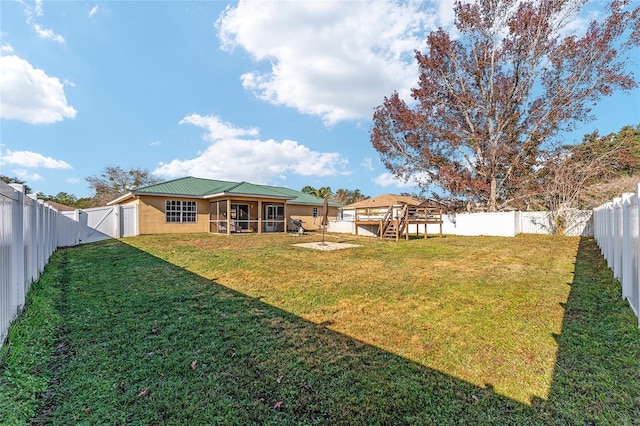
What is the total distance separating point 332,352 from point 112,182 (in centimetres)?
3979

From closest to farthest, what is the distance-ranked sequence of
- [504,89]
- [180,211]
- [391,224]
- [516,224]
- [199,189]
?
[391,224] → [516,224] → [180,211] → [199,189] → [504,89]

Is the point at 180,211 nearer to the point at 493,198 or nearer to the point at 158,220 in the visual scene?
the point at 158,220

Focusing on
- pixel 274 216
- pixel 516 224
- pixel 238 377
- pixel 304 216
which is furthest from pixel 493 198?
pixel 238 377

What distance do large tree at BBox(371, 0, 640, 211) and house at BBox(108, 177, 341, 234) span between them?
1162 cm

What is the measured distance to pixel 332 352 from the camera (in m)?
3.12

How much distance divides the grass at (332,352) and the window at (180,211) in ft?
39.2

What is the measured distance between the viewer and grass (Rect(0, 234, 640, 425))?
7.18ft

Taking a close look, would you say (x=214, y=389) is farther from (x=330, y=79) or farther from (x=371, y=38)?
(x=330, y=79)

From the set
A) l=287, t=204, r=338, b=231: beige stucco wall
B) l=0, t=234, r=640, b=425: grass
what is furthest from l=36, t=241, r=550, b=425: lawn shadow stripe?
l=287, t=204, r=338, b=231: beige stucco wall

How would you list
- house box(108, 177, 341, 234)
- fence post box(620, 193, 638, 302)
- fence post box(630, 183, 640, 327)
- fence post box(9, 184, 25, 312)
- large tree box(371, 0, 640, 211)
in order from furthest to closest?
1. large tree box(371, 0, 640, 211)
2. house box(108, 177, 341, 234)
3. fence post box(620, 193, 638, 302)
4. fence post box(9, 184, 25, 312)
5. fence post box(630, 183, 640, 327)

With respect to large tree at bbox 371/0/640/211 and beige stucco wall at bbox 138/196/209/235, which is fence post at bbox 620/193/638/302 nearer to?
large tree at bbox 371/0/640/211

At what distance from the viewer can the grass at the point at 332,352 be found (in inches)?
86.2

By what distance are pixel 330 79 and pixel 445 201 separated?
12767mm

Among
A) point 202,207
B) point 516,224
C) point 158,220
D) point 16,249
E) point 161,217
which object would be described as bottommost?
point 516,224
